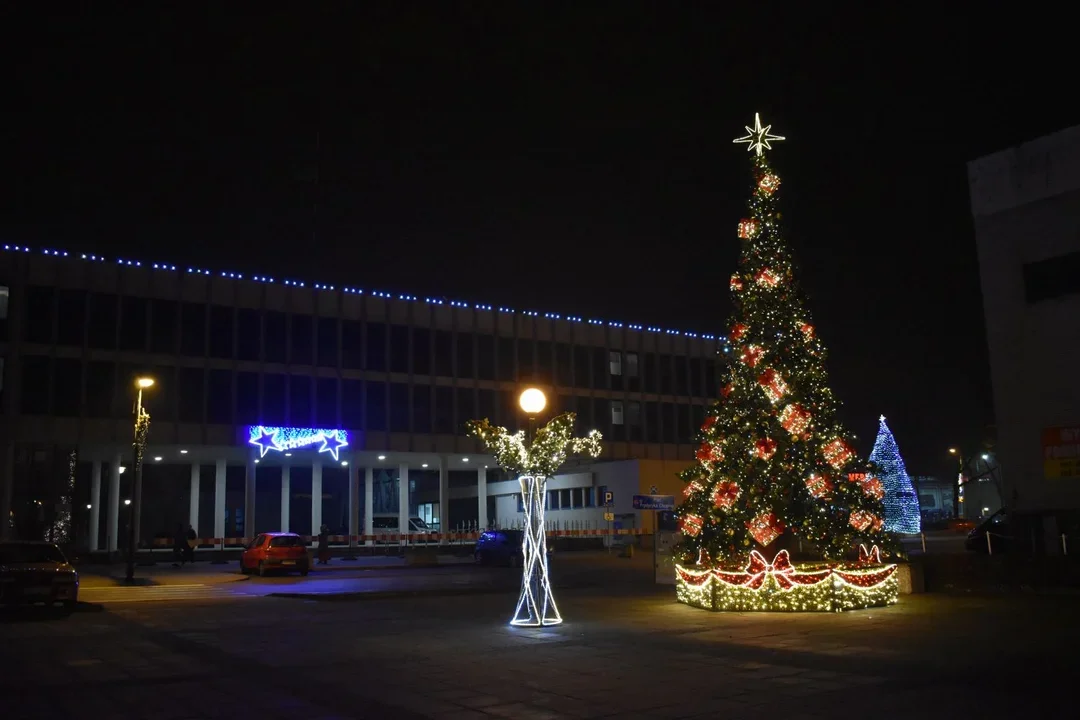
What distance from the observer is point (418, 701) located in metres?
9.47

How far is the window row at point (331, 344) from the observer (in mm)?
43031

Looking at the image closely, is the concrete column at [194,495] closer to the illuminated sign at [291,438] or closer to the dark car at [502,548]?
the illuminated sign at [291,438]

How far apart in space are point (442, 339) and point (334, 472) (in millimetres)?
14111

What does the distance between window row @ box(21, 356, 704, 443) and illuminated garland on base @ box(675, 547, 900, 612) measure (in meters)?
20.1

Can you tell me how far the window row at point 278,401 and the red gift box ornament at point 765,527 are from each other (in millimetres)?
19921

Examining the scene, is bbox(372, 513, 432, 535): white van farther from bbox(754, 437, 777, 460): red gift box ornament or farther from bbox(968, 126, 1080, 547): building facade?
bbox(754, 437, 777, 460): red gift box ornament

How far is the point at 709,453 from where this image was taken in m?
19.0

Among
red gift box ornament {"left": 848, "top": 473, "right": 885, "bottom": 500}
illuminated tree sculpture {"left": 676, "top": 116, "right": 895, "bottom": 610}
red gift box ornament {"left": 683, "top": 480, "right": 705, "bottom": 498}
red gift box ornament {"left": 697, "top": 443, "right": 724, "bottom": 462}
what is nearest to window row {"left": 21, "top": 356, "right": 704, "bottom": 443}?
red gift box ornament {"left": 683, "top": 480, "right": 705, "bottom": 498}

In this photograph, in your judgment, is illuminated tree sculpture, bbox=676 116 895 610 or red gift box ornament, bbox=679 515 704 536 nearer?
illuminated tree sculpture, bbox=676 116 895 610

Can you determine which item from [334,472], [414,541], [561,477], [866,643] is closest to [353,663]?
[866,643]

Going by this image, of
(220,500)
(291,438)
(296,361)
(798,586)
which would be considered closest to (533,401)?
(798,586)

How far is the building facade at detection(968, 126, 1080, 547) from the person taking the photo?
26031mm

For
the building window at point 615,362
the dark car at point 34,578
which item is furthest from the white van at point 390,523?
the dark car at point 34,578

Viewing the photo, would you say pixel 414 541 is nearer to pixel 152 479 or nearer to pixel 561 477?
pixel 561 477
